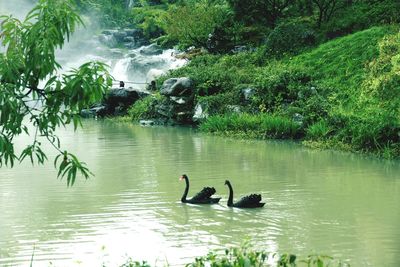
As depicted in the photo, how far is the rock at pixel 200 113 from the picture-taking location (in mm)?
26969

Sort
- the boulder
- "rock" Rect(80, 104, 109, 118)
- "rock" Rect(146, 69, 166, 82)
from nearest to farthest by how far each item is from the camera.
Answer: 1. the boulder
2. "rock" Rect(80, 104, 109, 118)
3. "rock" Rect(146, 69, 166, 82)

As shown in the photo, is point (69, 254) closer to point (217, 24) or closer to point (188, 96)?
point (188, 96)

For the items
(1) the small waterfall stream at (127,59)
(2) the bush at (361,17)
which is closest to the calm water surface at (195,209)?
(2) the bush at (361,17)

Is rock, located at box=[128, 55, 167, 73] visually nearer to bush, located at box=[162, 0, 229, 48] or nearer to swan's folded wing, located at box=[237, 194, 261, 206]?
bush, located at box=[162, 0, 229, 48]

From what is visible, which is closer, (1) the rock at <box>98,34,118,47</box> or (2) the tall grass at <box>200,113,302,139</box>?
(2) the tall grass at <box>200,113,302,139</box>

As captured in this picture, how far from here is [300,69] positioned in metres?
26.4

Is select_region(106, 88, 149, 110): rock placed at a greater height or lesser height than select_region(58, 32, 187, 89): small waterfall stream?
lesser

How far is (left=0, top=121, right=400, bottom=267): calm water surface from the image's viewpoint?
10.3 meters

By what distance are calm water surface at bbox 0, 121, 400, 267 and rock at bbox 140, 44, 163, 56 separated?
22502 mm

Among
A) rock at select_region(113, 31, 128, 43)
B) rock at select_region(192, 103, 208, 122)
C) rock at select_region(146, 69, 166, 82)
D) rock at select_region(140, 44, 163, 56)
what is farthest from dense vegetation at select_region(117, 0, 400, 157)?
rock at select_region(113, 31, 128, 43)

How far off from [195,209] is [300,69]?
14.3m

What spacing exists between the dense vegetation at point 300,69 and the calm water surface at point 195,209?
1.62 meters

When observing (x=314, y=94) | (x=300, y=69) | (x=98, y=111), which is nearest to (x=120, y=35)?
(x=98, y=111)

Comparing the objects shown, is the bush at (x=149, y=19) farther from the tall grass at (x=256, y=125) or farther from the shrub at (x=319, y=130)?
the shrub at (x=319, y=130)
